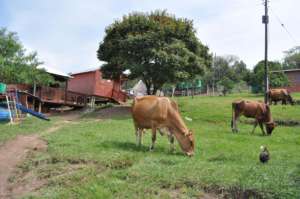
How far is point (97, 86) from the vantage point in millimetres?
37812

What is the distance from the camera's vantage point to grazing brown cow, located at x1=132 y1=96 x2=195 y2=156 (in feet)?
35.1

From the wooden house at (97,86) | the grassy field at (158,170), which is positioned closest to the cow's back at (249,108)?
the grassy field at (158,170)

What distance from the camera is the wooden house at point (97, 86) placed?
123ft

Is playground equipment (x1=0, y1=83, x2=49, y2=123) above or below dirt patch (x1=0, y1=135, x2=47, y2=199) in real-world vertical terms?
above

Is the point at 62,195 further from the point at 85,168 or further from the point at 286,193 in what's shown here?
the point at 286,193

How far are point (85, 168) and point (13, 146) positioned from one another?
4.51 m

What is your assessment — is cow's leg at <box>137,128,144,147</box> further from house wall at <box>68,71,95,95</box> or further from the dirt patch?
house wall at <box>68,71,95,95</box>

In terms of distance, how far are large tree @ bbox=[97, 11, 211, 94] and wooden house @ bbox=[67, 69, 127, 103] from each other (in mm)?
9034

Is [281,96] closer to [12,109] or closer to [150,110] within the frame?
[12,109]

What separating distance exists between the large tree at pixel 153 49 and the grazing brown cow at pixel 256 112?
26.2 feet

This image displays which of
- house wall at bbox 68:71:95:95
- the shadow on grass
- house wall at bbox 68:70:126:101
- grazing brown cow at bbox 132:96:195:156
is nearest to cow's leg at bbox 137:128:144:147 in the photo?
grazing brown cow at bbox 132:96:195:156

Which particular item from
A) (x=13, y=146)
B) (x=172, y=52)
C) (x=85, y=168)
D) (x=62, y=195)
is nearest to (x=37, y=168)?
(x=85, y=168)

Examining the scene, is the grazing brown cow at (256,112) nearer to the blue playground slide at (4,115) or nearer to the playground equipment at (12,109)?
the playground equipment at (12,109)

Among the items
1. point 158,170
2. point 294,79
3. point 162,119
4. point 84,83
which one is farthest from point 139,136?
point 294,79
